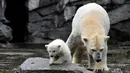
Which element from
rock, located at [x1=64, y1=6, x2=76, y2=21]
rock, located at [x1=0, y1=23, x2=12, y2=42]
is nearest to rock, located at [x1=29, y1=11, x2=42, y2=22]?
rock, located at [x1=64, y1=6, x2=76, y2=21]

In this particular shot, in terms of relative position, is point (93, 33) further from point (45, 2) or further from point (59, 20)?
point (45, 2)

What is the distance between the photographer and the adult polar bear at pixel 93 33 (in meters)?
6.92

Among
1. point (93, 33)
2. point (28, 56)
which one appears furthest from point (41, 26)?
point (93, 33)

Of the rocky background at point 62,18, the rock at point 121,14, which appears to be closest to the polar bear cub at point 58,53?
the rocky background at point 62,18

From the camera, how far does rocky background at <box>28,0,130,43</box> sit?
24.3m

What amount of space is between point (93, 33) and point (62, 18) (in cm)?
1809

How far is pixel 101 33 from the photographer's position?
7.32 m

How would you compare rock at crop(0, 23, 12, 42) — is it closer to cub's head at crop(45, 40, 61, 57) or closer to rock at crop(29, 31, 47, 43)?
rock at crop(29, 31, 47, 43)

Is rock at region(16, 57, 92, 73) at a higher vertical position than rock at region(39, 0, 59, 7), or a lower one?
higher

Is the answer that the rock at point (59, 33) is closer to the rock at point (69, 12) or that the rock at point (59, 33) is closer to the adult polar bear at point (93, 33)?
the rock at point (69, 12)

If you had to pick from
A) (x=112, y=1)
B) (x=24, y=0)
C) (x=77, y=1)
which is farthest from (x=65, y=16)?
(x=24, y=0)

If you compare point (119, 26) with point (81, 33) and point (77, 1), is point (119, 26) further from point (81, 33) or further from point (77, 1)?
point (81, 33)

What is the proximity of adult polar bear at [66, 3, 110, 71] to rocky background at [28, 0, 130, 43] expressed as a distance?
15729mm

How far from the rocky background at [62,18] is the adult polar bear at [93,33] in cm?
1573
